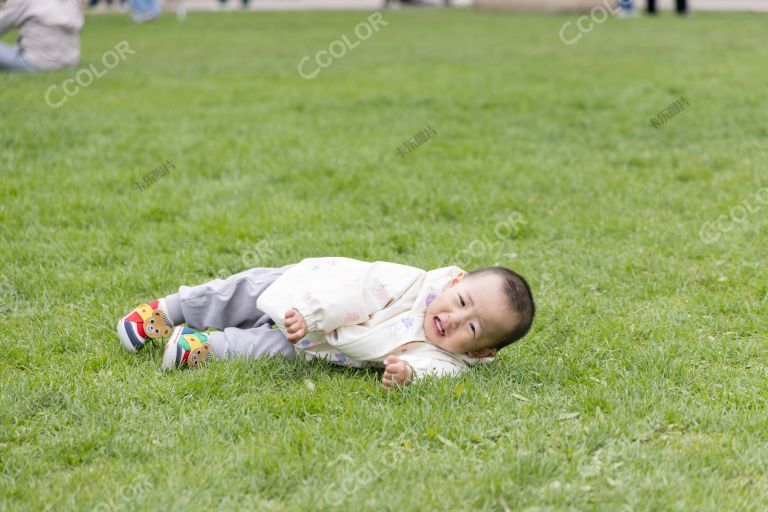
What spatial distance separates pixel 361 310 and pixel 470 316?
49cm

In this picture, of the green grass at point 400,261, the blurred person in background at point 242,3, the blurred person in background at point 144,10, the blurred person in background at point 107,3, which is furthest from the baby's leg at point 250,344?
the blurred person in background at point 107,3

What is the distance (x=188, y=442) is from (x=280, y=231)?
109 inches

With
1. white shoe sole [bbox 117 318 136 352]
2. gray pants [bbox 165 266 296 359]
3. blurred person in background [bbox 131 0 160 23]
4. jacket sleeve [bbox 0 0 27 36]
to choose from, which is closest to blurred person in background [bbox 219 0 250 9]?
blurred person in background [bbox 131 0 160 23]

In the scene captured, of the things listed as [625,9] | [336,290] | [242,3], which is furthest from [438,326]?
[242,3]

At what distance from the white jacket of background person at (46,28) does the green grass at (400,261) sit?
46 centimetres

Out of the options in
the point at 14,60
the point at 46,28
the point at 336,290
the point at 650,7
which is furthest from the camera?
the point at 650,7

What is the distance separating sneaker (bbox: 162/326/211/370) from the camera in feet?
12.8

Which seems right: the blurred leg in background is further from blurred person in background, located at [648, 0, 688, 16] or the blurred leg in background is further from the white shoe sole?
the white shoe sole

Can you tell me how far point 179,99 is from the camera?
33.4ft

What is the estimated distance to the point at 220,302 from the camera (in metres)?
4.27

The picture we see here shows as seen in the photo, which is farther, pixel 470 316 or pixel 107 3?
pixel 107 3

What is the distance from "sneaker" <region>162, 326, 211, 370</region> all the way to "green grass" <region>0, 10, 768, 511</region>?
0.28ft

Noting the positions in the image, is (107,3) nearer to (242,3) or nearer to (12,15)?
(242,3)

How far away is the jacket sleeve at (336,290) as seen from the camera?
3807mm
